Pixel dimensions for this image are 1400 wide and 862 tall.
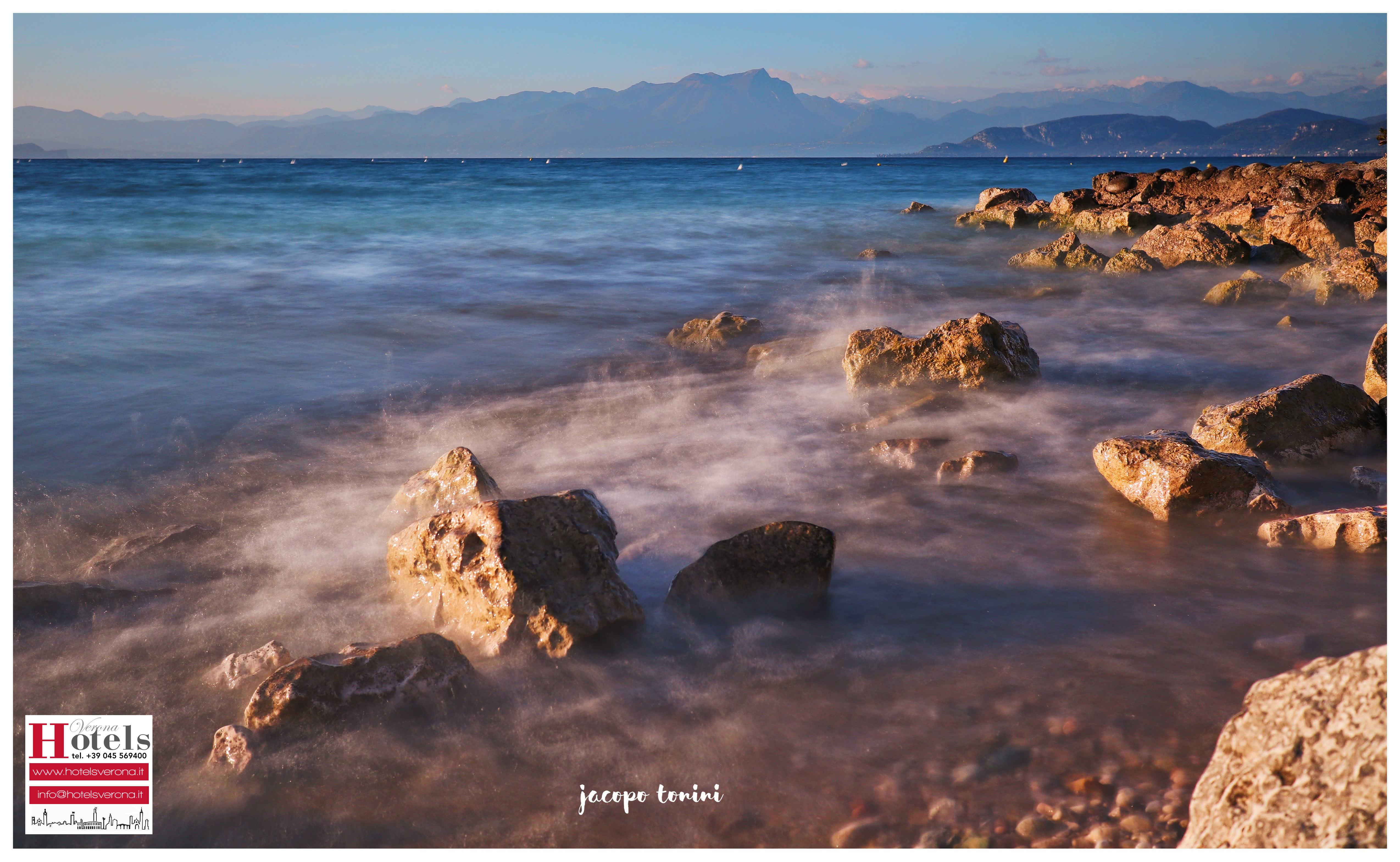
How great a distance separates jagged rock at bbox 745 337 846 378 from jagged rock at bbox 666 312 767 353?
48cm

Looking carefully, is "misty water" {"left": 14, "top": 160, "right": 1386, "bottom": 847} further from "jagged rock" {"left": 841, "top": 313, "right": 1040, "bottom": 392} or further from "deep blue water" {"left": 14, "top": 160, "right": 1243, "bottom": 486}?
"jagged rock" {"left": 841, "top": 313, "right": 1040, "bottom": 392}

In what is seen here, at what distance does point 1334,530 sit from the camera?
3.51 meters

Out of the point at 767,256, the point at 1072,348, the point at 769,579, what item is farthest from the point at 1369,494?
the point at 767,256

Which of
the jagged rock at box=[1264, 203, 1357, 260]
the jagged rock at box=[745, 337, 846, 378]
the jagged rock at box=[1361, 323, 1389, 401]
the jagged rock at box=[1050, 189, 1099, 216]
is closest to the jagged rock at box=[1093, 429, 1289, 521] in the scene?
the jagged rock at box=[1361, 323, 1389, 401]

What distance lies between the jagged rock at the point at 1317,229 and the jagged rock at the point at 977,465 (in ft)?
33.0

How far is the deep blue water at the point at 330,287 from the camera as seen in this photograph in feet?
20.9

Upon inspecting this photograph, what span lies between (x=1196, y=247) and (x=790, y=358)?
8.26 m

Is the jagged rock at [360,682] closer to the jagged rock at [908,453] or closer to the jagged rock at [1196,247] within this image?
the jagged rock at [908,453]

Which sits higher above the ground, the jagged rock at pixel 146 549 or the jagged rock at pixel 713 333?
the jagged rock at pixel 713 333

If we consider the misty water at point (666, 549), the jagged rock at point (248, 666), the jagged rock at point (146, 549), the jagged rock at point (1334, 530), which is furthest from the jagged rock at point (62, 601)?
the jagged rock at point (1334, 530)

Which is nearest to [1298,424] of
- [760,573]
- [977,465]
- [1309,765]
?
[977,465]

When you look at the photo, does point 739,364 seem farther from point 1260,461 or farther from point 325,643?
point 325,643

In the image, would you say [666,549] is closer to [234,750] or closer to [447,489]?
[447,489]

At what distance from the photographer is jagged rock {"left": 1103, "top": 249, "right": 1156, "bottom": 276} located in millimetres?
Result: 11320
